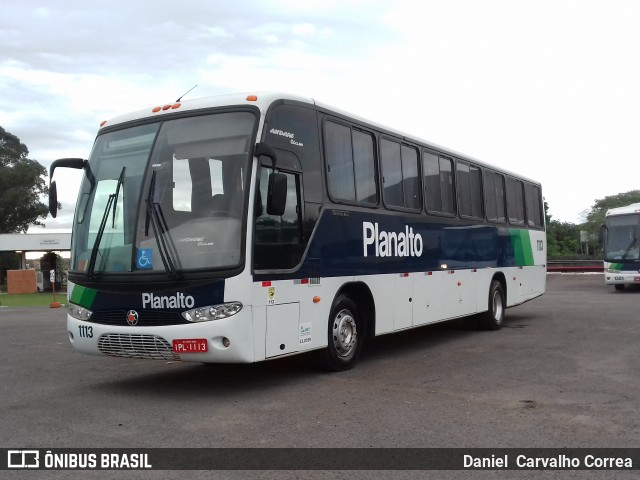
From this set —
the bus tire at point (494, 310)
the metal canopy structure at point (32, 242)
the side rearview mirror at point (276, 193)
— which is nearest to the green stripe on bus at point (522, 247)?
the bus tire at point (494, 310)

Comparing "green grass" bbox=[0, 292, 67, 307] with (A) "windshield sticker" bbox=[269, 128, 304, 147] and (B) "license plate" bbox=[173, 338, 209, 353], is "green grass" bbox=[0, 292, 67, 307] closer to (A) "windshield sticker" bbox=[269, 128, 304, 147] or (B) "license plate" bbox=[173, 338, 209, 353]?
(A) "windshield sticker" bbox=[269, 128, 304, 147]

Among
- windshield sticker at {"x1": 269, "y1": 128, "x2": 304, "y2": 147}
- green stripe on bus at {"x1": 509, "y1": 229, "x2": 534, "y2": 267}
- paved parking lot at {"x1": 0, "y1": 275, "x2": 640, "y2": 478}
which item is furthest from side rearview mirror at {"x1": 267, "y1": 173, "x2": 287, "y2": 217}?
green stripe on bus at {"x1": 509, "y1": 229, "x2": 534, "y2": 267}

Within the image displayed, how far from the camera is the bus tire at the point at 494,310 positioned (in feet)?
46.0

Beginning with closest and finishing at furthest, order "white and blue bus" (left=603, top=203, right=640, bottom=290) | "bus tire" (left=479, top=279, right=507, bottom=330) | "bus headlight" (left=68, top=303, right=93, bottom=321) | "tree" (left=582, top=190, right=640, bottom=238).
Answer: "bus headlight" (left=68, top=303, right=93, bottom=321) → "bus tire" (left=479, top=279, right=507, bottom=330) → "white and blue bus" (left=603, top=203, right=640, bottom=290) → "tree" (left=582, top=190, right=640, bottom=238)

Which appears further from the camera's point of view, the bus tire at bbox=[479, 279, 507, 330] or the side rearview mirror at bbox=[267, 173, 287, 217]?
the bus tire at bbox=[479, 279, 507, 330]

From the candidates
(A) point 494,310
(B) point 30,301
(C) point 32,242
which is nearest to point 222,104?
(A) point 494,310

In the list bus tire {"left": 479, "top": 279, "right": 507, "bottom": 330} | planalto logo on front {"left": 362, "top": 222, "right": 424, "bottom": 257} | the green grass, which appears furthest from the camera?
the green grass

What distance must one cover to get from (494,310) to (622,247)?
15.0 meters

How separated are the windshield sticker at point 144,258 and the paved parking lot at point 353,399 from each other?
1435 mm

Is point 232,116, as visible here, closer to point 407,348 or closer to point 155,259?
point 155,259

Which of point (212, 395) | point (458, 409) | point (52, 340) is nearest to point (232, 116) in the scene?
point (212, 395)

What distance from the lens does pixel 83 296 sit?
8062 millimetres

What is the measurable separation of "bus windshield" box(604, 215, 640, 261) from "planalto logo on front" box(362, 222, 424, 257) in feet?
60.0

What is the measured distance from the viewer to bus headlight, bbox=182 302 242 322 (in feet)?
23.8
